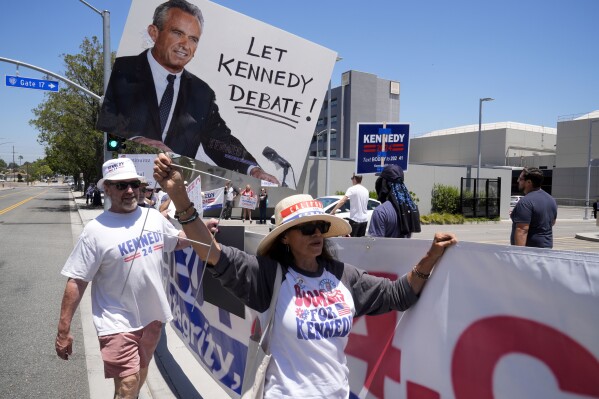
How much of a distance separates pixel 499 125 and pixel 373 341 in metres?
63.6

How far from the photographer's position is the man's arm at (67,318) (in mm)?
2961

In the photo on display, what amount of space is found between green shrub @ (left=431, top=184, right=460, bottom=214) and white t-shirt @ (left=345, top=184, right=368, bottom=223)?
20.5 meters

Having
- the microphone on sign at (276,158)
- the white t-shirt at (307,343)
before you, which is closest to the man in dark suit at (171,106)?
the microphone on sign at (276,158)

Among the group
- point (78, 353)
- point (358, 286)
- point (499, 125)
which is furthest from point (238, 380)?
point (499, 125)

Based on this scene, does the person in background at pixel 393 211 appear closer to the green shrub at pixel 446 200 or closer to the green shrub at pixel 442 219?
the green shrub at pixel 442 219

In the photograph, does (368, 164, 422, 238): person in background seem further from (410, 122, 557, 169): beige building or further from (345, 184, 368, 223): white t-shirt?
(410, 122, 557, 169): beige building

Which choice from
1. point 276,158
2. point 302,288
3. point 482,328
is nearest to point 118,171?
point 276,158

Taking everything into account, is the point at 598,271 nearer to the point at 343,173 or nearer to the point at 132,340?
the point at 132,340

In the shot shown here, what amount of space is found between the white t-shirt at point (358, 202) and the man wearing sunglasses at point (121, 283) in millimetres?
6221

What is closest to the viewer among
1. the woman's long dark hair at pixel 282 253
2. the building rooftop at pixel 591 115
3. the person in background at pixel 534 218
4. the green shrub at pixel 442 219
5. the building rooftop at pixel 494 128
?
the woman's long dark hair at pixel 282 253

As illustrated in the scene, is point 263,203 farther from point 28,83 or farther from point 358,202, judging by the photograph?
point 358,202

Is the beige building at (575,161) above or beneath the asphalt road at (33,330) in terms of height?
above

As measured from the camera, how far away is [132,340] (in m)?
3.11

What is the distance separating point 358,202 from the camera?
9.28 metres
